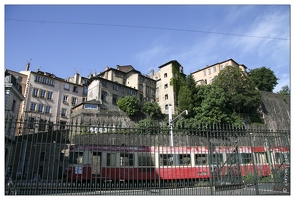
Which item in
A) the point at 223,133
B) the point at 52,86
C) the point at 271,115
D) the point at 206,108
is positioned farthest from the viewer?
the point at 271,115

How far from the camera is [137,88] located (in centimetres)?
5388

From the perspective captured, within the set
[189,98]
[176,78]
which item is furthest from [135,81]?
[189,98]

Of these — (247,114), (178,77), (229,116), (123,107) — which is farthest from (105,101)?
(247,114)

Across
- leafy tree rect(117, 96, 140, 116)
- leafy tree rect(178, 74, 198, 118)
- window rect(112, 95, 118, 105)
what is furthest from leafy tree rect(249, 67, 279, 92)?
window rect(112, 95, 118, 105)

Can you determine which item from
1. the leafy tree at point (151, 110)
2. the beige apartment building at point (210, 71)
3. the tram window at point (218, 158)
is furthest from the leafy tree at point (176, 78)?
the tram window at point (218, 158)

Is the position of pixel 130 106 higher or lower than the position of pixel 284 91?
lower

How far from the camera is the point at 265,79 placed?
57.0m

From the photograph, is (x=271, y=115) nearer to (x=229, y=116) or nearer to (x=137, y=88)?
(x=229, y=116)

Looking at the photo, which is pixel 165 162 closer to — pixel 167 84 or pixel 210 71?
pixel 167 84

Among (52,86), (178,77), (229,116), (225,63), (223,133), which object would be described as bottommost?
(223,133)

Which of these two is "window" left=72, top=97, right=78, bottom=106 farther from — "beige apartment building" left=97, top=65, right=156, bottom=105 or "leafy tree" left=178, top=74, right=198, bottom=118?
"leafy tree" left=178, top=74, right=198, bottom=118

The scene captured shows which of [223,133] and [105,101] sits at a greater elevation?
[105,101]

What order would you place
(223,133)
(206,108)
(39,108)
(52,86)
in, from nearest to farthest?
(223,133)
(206,108)
(39,108)
(52,86)

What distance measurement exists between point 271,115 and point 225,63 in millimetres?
19489
